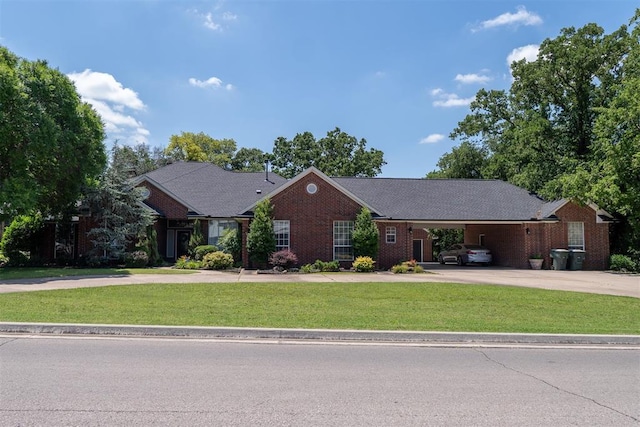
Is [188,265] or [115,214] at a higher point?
[115,214]

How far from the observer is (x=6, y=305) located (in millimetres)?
11125

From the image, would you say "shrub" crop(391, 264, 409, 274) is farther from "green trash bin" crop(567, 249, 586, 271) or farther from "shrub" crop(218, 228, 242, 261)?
"green trash bin" crop(567, 249, 586, 271)

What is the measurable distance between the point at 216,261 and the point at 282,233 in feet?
11.6

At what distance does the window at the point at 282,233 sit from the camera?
77.9 ft

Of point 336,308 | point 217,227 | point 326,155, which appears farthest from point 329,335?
point 326,155

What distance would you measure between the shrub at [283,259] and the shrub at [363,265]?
9.76ft

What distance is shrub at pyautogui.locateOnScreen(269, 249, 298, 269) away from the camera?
21859 millimetres

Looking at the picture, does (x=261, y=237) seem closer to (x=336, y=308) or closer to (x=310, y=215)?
(x=310, y=215)

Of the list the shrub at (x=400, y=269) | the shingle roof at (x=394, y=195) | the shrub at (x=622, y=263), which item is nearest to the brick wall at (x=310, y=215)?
the shingle roof at (x=394, y=195)

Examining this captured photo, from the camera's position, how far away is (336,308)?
11477 millimetres

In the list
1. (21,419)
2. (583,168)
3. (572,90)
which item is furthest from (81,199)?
(572,90)

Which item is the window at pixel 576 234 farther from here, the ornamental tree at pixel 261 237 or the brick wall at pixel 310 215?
the ornamental tree at pixel 261 237

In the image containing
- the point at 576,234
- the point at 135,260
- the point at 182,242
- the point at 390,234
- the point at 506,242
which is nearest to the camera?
the point at 135,260

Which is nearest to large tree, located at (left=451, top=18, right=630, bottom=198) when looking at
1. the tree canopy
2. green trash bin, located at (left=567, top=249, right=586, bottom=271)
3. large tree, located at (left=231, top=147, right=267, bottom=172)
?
the tree canopy
